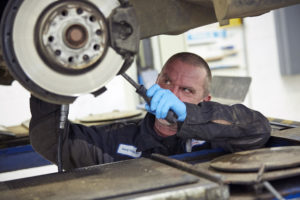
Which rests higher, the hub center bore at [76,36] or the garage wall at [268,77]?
the hub center bore at [76,36]

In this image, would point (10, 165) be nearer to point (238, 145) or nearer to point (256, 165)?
point (238, 145)

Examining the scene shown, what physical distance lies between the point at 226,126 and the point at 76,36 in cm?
56

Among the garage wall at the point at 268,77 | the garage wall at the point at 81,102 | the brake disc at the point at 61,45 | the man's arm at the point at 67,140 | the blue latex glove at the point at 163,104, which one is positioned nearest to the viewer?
the brake disc at the point at 61,45

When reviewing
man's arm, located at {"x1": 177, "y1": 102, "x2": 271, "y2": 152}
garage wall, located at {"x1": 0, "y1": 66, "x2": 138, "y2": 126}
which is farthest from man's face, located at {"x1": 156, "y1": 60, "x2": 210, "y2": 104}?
garage wall, located at {"x1": 0, "y1": 66, "x2": 138, "y2": 126}

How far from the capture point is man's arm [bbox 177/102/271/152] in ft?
3.91

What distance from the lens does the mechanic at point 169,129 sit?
3.90ft

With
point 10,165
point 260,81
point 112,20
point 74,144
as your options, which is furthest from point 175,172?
point 260,81

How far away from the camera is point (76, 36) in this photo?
87 cm

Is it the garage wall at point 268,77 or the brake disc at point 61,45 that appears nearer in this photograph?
the brake disc at point 61,45

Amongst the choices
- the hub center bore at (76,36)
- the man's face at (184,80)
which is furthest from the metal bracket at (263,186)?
the man's face at (184,80)

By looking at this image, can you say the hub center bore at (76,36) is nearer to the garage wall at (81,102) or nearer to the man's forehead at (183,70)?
the man's forehead at (183,70)

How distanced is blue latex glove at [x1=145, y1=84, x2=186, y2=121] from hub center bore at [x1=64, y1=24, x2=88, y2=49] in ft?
1.09

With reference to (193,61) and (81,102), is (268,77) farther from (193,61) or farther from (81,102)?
(193,61)

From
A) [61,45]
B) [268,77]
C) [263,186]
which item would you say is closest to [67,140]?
[61,45]
